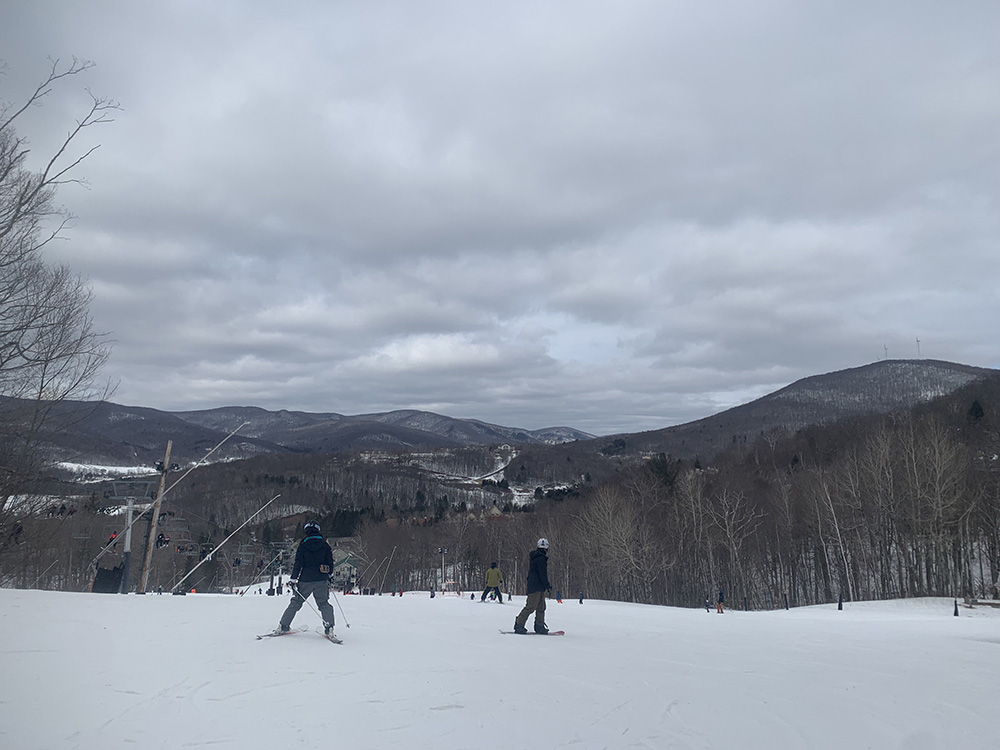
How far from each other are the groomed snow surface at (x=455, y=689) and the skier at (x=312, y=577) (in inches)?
18.4

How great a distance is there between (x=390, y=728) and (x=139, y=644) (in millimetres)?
5305

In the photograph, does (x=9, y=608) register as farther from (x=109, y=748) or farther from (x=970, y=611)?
(x=970, y=611)

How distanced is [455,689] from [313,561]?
470 centimetres

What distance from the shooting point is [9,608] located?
1192 cm

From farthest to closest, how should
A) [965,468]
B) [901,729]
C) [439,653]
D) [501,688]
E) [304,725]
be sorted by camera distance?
[965,468] → [439,653] → [501,688] → [901,729] → [304,725]

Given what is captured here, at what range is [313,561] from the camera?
11.3m

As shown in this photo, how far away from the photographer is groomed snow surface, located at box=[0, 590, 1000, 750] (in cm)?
Result: 584

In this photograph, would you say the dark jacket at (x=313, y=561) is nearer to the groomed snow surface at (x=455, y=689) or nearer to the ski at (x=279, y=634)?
the ski at (x=279, y=634)

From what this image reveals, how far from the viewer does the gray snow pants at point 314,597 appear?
10898 millimetres

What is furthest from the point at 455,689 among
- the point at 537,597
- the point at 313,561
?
the point at 537,597

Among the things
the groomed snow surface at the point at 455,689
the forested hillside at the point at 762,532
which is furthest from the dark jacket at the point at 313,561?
the forested hillside at the point at 762,532

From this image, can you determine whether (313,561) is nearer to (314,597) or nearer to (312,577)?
(312,577)

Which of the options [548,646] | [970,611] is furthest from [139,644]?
[970,611]

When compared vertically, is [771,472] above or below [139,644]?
above
